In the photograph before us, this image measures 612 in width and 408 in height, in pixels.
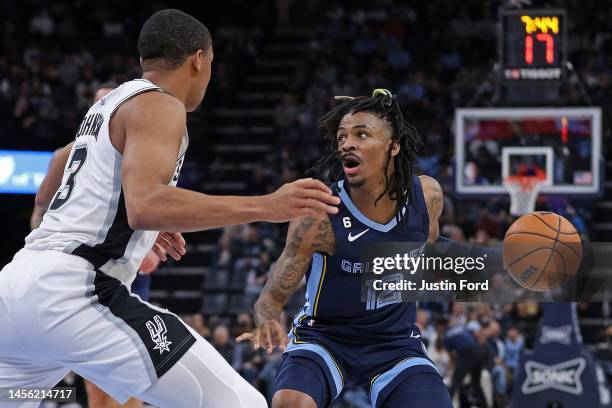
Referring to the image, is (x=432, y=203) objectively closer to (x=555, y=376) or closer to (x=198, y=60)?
(x=198, y=60)

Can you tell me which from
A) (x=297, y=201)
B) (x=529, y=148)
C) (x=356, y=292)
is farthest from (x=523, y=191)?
(x=297, y=201)

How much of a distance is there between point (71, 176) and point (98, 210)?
0.64ft

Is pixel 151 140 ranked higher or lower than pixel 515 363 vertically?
higher

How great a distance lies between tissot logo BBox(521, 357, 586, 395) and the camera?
9.48 m

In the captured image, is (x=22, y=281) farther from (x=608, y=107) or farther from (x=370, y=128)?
(x=608, y=107)

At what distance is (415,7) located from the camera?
18.4m

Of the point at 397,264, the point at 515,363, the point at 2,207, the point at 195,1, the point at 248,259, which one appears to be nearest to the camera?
the point at 397,264

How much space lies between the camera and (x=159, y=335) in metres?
3.62

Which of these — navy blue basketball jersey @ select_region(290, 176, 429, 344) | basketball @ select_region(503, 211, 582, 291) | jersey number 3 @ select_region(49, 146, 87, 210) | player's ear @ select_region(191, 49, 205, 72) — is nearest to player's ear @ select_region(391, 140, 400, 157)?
navy blue basketball jersey @ select_region(290, 176, 429, 344)

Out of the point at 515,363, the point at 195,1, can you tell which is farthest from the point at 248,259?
the point at 195,1

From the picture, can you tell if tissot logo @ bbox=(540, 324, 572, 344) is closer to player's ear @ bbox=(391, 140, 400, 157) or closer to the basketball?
the basketball

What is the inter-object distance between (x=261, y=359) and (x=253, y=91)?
840 centimetres

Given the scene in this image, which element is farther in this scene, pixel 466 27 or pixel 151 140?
pixel 466 27

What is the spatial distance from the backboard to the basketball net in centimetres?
8
